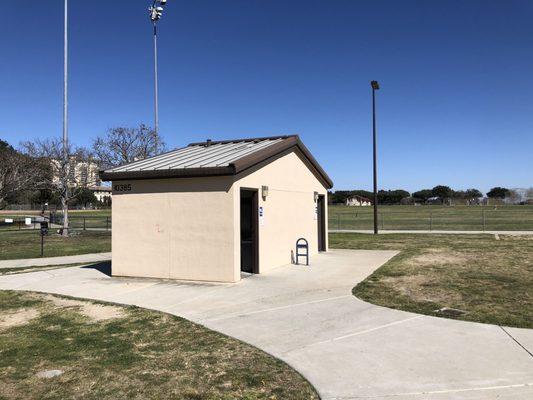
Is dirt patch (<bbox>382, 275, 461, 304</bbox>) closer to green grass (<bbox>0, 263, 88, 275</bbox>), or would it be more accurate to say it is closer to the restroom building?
the restroom building

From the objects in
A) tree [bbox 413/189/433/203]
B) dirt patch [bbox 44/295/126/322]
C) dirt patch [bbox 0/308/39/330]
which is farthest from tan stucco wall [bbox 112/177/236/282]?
tree [bbox 413/189/433/203]

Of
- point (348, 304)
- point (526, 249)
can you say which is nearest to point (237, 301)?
point (348, 304)

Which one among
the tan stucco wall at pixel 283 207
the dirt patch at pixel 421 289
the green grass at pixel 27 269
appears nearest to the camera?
the dirt patch at pixel 421 289

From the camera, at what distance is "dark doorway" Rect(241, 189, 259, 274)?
11.9 m

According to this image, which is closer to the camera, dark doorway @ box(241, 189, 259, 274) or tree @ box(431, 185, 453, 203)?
dark doorway @ box(241, 189, 259, 274)

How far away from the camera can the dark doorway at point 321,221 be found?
1741cm

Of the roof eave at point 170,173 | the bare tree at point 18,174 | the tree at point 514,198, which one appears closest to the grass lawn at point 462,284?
the roof eave at point 170,173

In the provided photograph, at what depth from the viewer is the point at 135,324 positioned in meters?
7.15

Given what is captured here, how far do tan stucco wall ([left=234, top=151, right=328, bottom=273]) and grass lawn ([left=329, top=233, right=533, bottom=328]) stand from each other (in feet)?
9.16

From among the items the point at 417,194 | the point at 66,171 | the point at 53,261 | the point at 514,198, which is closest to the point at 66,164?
the point at 66,171

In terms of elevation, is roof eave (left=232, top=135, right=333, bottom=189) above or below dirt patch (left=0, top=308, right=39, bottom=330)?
above

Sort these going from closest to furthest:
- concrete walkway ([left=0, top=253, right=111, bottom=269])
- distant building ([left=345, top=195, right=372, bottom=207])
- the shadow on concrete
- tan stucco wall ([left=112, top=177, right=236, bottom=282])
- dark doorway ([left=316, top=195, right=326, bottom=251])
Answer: tan stucco wall ([left=112, top=177, right=236, bottom=282]) → the shadow on concrete → concrete walkway ([left=0, top=253, right=111, bottom=269]) → dark doorway ([left=316, top=195, right=326, bottom=251]) → distant building ([left=345, top=195, right=372, bottom=207])

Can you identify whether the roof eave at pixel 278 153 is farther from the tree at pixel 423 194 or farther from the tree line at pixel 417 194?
the tree at pixel 423 194

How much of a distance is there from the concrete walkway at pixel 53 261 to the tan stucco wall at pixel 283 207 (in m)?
6.80
